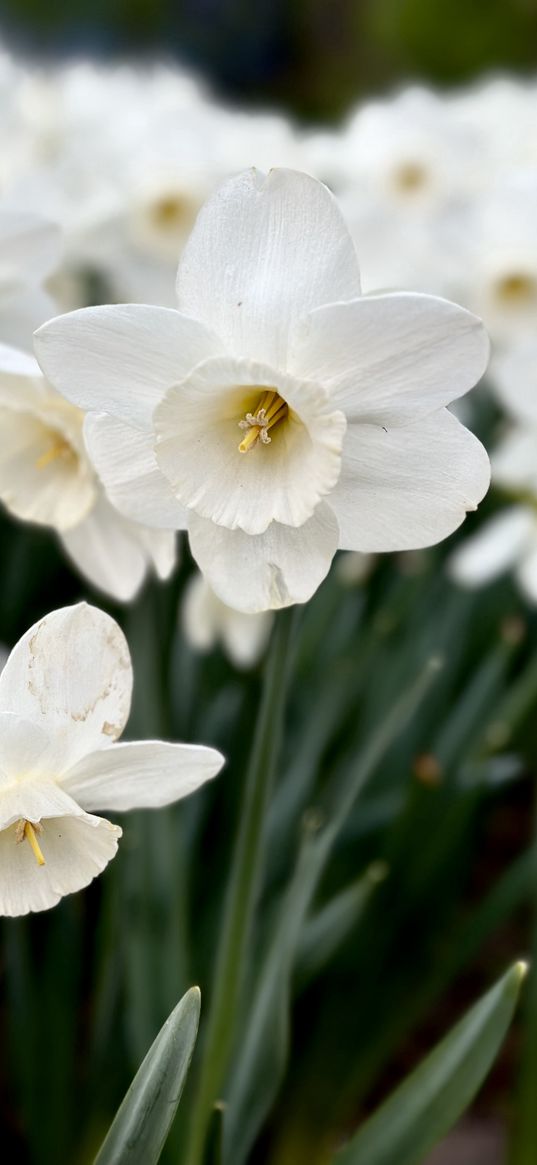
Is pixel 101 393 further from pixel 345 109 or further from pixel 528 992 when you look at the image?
pixel 345 109

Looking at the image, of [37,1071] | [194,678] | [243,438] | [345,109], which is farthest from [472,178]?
[345,109]

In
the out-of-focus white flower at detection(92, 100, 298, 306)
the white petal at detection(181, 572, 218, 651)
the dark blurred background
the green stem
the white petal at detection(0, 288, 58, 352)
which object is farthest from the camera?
the dark blurred background

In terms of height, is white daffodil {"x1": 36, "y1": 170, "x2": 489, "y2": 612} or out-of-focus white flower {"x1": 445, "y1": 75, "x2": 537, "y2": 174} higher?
out-of-focus white flower {"x1": 445, "y1": 75, "x2": 537, "y2": 174}

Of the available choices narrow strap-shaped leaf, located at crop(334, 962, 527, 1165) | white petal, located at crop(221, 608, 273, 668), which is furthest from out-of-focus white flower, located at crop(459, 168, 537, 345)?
narrow strap-shaped leaf, located at crop(334, 962, 527, 1165)

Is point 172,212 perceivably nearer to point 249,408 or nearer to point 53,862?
point 249,408

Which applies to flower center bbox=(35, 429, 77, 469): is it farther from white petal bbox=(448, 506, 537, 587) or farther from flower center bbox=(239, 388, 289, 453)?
white petal bbox=(448, 506, 537, 587)

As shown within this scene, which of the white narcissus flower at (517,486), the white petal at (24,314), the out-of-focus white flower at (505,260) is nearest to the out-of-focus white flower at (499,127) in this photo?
the out-of-focus white flower at (505,260)

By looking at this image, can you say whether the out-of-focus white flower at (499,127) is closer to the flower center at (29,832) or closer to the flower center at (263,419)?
the flower center at (263,419)
